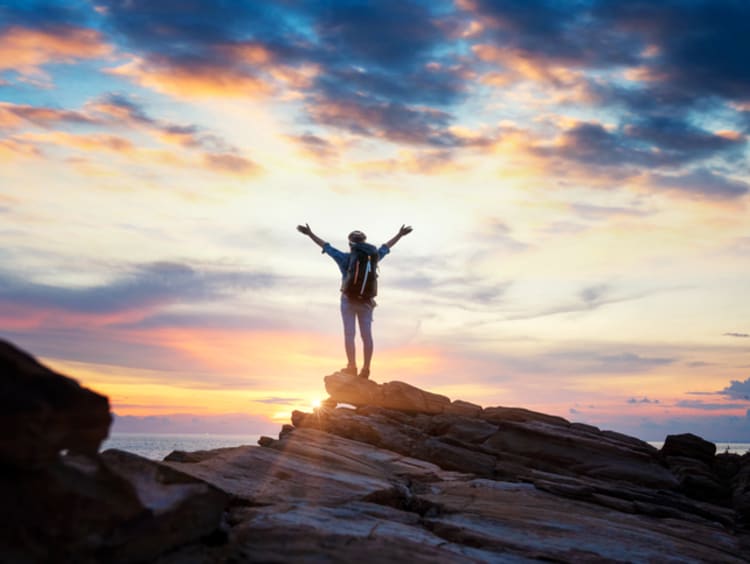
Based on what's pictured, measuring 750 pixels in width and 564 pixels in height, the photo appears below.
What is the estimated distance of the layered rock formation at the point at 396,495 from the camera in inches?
362

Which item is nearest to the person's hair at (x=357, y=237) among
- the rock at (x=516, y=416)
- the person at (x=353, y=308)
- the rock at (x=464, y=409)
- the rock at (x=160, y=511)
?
the person at (x=353, y=308)

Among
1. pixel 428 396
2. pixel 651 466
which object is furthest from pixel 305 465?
pixel 651 466

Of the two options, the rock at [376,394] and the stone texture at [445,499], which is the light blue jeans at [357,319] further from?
the stone texture at [445,499]

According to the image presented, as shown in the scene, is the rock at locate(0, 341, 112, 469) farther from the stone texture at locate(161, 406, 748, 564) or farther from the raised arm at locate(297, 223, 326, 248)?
the raised arm at locate(297, 223, 326, 248)

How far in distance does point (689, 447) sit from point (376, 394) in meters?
13.7

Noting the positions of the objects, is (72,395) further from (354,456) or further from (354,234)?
(354,234)

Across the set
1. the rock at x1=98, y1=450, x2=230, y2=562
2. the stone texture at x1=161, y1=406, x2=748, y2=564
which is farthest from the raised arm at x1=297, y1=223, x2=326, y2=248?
the rock at x1=98, y1=450, x2=230, y2=562

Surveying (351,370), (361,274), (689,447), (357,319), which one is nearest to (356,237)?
(361,274)

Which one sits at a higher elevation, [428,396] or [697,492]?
[428,396]

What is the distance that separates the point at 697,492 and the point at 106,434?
23252 mm

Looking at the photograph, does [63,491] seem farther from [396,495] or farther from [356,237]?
[356,237]

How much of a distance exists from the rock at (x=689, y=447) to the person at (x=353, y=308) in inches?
522

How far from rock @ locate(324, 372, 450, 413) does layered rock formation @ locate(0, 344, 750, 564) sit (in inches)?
2.3

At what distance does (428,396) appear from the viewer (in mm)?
29047
